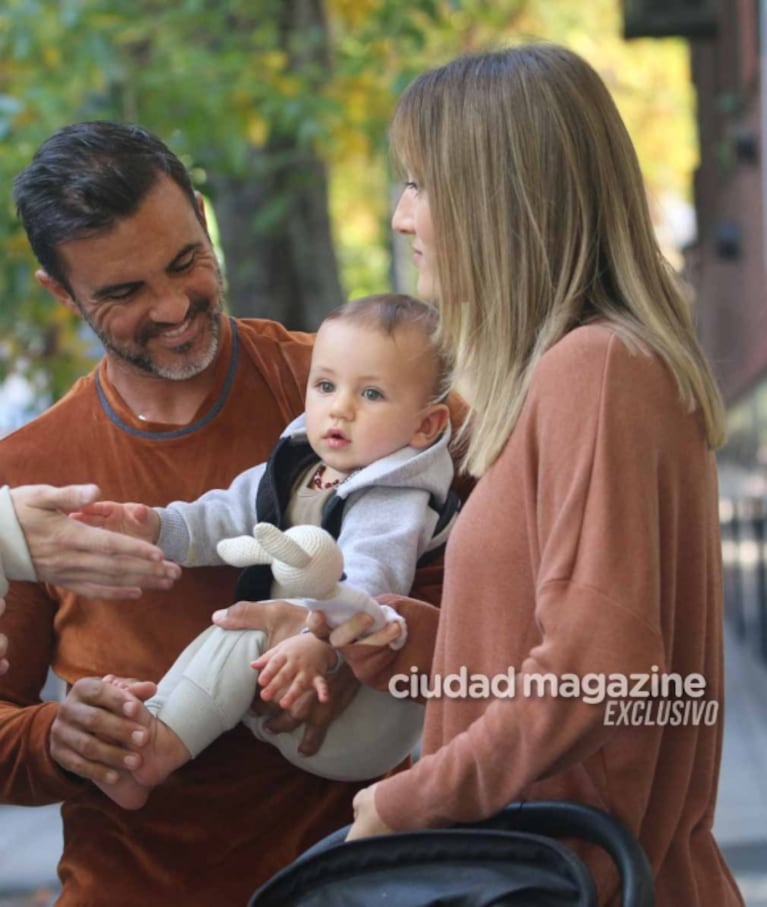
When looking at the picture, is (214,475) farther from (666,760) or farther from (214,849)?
(666,760)

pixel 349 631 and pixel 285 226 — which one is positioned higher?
pixel 349 631

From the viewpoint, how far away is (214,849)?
349cm

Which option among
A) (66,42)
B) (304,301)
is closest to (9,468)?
(304,301)

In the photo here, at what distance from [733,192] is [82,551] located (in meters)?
16.2

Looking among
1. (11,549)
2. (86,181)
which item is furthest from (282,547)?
(86,181)

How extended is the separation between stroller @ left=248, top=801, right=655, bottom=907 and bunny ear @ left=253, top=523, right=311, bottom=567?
16.4 inches

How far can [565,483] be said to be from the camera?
2.43 meters

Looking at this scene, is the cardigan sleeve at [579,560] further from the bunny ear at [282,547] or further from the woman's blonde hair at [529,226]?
the bunny ear at [282,547]

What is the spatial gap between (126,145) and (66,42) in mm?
5840

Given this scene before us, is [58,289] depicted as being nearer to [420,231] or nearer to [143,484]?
[143,484]

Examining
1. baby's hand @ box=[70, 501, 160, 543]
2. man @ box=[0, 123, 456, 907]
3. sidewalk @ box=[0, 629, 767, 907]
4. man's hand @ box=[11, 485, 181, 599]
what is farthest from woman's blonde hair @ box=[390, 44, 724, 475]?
sidewalk @ box=[0, 629, 767, 907]

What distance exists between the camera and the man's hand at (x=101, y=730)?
3.14m

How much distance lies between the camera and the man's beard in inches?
137

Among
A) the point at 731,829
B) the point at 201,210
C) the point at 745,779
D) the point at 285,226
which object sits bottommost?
the point at 745,779
